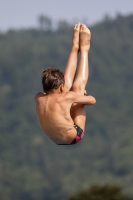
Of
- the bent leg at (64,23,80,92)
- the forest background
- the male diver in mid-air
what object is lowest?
the male diver in mid-air

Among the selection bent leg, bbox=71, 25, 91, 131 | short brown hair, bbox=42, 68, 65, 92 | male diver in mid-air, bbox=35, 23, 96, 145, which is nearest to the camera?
short brown hair, bbox=42, 68, 65, 92

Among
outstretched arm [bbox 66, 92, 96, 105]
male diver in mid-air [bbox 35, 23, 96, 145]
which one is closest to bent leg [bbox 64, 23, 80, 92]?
male diver in mid-air [bbox 35, 23, 96, 145]

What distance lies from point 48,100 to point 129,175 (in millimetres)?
99364

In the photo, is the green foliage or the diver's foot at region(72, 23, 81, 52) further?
the green foliage

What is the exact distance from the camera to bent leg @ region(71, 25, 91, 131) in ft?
40.9

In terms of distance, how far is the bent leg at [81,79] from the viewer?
40.9ft

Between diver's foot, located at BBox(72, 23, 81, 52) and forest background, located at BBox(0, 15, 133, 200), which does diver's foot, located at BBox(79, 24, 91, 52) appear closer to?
diver's foot, located at BBox(72, 23, 81, 52)

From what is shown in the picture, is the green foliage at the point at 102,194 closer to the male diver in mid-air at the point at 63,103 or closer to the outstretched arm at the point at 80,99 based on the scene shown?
the male diver in mid-air at the point at 63,103

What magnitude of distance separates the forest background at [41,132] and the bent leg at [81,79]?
281ft

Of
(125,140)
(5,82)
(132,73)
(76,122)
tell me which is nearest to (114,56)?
(132,73)

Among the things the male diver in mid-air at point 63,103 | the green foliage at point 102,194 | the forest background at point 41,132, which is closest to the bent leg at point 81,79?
the male diver in mid-air at point 63,103

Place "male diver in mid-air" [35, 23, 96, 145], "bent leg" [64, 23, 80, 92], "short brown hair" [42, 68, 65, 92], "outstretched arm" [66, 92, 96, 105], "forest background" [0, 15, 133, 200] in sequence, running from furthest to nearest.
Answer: "forest background" [0, 15, 133, 200] → "bent leg" [64, 23, 80, 92] → "outstretched arm" [66, 92, 96, 105] → "male diver in mid-air" [35, 23, 96, 145] → "short brown hair" [42, 68, 65, 92]

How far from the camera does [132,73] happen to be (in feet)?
493

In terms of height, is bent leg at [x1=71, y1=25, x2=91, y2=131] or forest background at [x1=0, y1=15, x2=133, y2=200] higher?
forest background at [x1=0, y1=15, x2=133, y2=200]
